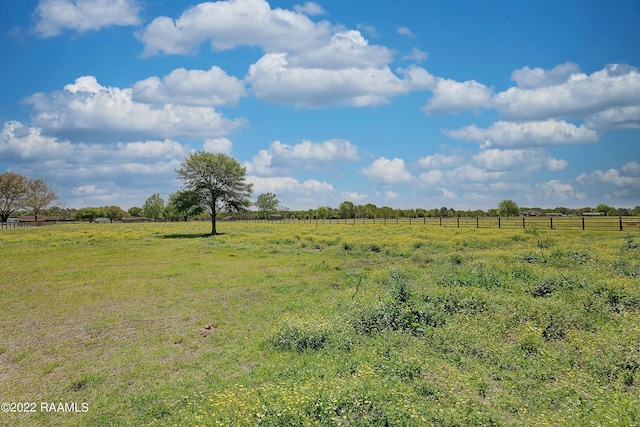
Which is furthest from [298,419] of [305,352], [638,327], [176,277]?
[176,277]

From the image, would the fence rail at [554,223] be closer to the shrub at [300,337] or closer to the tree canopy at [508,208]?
the shrub at [300,337]

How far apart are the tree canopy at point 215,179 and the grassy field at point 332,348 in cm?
3702

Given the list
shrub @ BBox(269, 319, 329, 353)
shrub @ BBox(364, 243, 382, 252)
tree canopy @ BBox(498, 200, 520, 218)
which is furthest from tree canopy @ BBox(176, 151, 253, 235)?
tree canopy @ BBox(498, 200, 520, 218)

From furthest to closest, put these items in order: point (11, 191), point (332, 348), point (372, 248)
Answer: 1. point (11, 191)
2. point (372, 248)
3. point (332, 348)

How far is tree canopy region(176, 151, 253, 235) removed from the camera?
5600 cm

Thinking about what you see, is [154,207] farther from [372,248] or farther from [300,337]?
[300,337]

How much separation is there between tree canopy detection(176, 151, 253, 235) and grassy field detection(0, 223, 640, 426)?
37.0 meters

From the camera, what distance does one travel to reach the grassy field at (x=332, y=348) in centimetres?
683

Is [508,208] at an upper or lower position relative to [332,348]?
upper

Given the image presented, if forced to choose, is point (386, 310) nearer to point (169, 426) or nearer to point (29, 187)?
point (169, 426)

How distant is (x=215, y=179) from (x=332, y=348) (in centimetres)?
5031

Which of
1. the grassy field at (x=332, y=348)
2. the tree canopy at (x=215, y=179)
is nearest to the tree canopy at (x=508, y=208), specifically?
the tree canopy at (x=215, y=179)

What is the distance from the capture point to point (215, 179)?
5703 centimetres

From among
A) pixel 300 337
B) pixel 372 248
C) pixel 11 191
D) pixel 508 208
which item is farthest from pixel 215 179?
pixel 508 208
